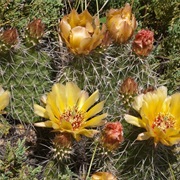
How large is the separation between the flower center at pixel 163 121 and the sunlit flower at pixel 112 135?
13cm

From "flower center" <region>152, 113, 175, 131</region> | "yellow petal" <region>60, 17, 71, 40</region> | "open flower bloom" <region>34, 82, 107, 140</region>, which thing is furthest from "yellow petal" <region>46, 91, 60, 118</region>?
"flower center" <region>152, 113, 175, 131</region>

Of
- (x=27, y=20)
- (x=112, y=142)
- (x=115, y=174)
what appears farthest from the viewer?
(x=27, y=20)

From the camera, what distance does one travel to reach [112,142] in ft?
6.14

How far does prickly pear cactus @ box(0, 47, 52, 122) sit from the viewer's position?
6.79 feet

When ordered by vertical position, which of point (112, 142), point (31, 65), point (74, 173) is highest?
point (31, 65)

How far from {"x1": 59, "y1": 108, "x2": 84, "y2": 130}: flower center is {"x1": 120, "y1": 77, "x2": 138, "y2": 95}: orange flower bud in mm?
187

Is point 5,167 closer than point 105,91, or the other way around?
point 5,167

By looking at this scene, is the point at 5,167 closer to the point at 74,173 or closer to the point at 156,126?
the point at 74,173

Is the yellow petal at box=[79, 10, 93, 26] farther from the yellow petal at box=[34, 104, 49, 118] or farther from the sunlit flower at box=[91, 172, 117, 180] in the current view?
the sunlit flower at box=[91, 172, 117, 180]

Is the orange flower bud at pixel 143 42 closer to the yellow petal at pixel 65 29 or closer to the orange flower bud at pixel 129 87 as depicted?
the orange flower bud at pixel 129 87

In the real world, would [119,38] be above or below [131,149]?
above

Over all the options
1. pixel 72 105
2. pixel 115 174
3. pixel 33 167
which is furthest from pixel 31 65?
pixel 115 174

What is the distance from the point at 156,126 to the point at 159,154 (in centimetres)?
13

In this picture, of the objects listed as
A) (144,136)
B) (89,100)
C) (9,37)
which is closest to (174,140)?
(144,136)
